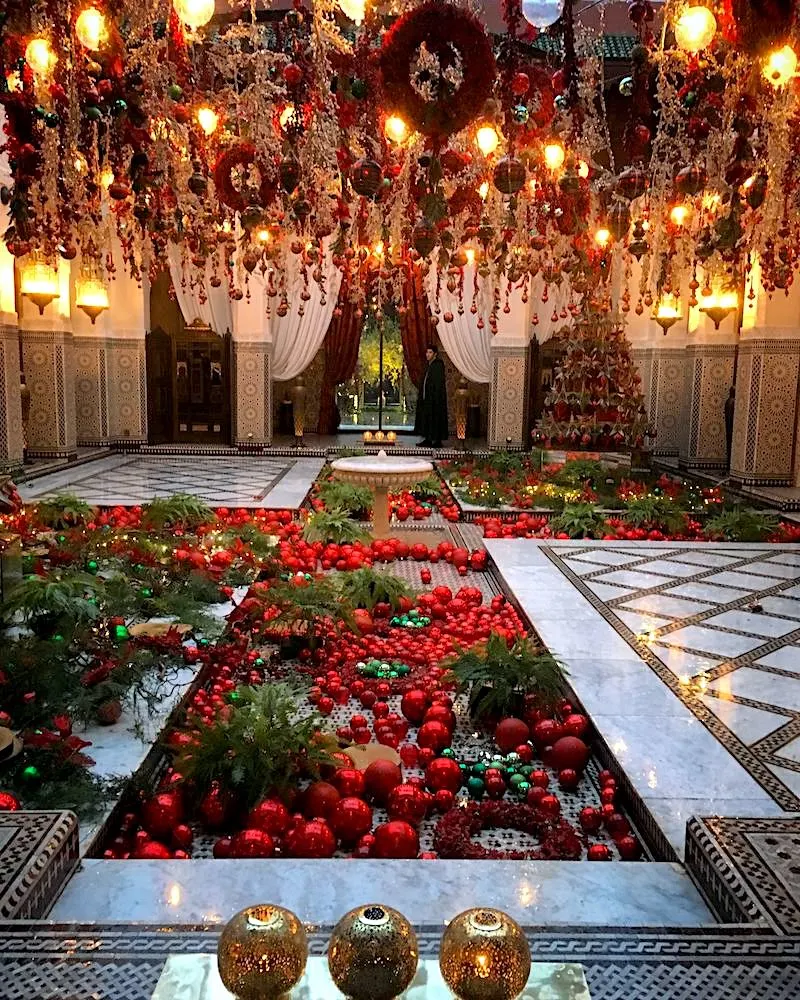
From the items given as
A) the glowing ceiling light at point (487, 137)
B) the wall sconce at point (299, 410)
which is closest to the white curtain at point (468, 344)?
the wall sconce at point (299, 410)

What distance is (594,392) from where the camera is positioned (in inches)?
293

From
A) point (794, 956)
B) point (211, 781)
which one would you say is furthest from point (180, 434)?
point (794, 956)

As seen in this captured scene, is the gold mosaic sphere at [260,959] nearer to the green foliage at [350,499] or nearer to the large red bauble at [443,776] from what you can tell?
the large red bauble at [443,776]

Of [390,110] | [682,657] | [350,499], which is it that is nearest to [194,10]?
[390,110]

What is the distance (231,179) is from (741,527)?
3.87 metres

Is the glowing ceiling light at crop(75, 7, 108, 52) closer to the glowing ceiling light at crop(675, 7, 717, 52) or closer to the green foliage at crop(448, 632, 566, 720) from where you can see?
the glowing ceiling light at crop(675, 7, 717, 52)

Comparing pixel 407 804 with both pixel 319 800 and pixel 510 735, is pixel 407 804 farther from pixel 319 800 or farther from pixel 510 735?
pixel 510 735

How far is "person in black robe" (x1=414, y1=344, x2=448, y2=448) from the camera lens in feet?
31.5

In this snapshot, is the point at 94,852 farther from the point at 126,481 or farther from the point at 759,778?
the point at 126,481

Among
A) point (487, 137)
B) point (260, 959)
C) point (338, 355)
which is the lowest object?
point (260, 959)

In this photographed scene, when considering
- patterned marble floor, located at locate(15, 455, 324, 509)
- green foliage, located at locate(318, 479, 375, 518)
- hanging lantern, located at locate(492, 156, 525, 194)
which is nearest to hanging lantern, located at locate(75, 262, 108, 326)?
patterned marble floor, located at locate(15, 455, 324, 509)

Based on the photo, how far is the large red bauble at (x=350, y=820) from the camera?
177 cm

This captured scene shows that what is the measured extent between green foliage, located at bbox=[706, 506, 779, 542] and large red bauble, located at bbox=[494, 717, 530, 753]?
328cm

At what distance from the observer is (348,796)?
1.88 meters
